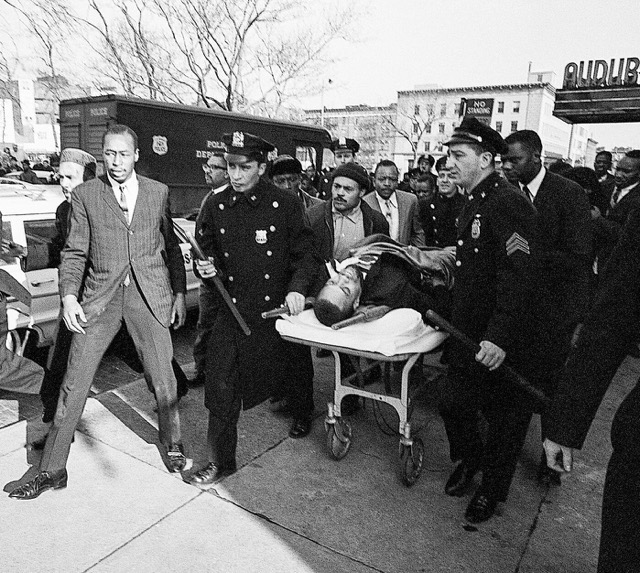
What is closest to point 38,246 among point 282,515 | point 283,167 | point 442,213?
point 283,167

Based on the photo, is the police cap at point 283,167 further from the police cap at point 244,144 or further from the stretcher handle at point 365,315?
the stretcher handle at point 365,315

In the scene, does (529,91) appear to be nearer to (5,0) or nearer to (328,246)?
(5,0)

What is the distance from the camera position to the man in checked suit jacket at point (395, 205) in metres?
5.32

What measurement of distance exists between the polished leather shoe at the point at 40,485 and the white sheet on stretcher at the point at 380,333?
1.44 meters

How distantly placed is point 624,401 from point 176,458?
2.58 meters

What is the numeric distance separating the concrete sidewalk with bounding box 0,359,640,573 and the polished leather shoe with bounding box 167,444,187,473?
6 cm

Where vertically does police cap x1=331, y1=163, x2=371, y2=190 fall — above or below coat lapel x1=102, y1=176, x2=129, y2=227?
above

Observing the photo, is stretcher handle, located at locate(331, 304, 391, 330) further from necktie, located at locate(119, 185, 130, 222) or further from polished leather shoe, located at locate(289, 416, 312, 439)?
necktie, located at locate(119, 185, 130, 222)

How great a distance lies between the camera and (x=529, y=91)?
74250 millimetres

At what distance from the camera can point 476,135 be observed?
9.51ft

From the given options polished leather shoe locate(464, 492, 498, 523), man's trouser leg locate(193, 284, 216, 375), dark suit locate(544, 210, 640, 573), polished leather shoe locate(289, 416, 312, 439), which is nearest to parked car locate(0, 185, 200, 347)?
man's trouser leg locate(193, 284, 216, 375)

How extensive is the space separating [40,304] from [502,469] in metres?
3.87

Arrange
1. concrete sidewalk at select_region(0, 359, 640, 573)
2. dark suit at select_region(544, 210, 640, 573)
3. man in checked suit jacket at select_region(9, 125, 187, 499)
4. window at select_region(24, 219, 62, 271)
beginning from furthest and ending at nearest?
window at select_region(24, 219, 62, 271) → man in checked suit jacket at select_region(9, 125, 187, 499) → concrete sidewalk at select_region(0, 359, 640, 573) → dark suit at select_region(544, 210, 640, 573)

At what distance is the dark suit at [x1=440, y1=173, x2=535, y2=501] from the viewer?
8.99 feet
